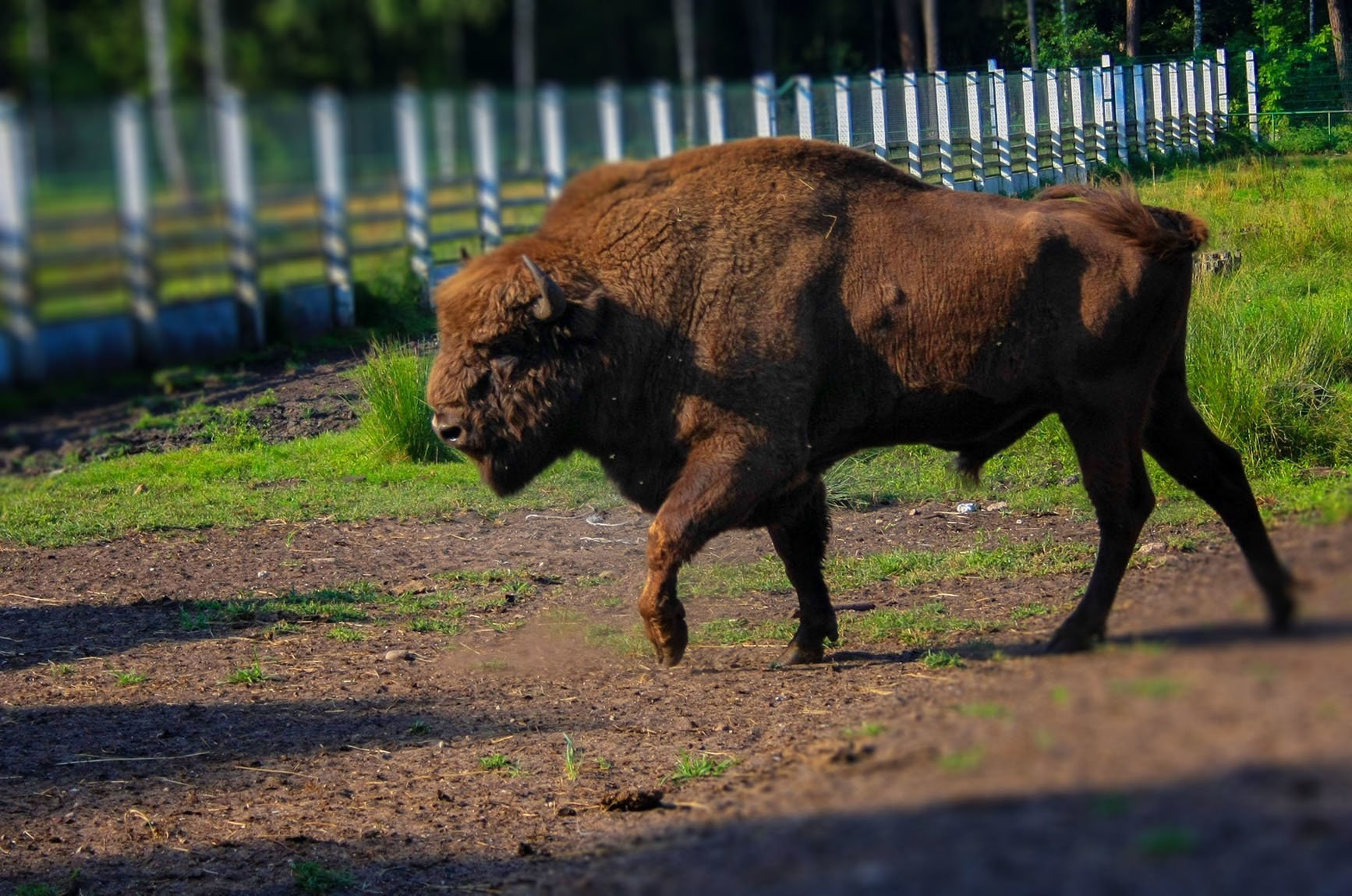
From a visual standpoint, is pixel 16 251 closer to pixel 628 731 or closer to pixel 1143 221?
pixel 628 731

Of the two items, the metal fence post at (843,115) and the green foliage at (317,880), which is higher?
the metal fence post at (843,115)

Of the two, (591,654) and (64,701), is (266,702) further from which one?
(591,654)

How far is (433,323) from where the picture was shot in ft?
20.0

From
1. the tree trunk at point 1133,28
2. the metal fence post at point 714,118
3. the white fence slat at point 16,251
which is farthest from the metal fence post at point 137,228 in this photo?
Answer: the tree trunk at point 1133,28

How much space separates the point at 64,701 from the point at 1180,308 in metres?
5.44

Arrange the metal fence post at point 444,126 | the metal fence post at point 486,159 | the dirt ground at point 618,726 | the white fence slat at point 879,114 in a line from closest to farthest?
the dirt ground at point 618,726, the metal fence post at point 444,126, the metal fence post at point 486,159, the white fence slat at point 879,114

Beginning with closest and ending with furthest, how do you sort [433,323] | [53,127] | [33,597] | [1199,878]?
[53,127], [1199,878], [433,323], [33,597]

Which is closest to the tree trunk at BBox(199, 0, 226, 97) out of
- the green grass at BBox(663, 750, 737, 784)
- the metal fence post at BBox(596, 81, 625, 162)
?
the green grass at BBox(663, 750, 737, 784)

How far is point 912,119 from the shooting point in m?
10.8

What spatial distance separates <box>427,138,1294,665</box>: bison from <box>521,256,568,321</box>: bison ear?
0.04 ft

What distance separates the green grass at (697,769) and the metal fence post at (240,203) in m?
3.90

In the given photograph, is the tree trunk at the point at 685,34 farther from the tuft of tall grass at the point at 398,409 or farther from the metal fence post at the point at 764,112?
the tuft of tall grass at the point at 398,409

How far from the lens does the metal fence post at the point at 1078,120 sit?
9969mm

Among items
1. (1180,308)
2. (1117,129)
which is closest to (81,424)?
(1180,308)
